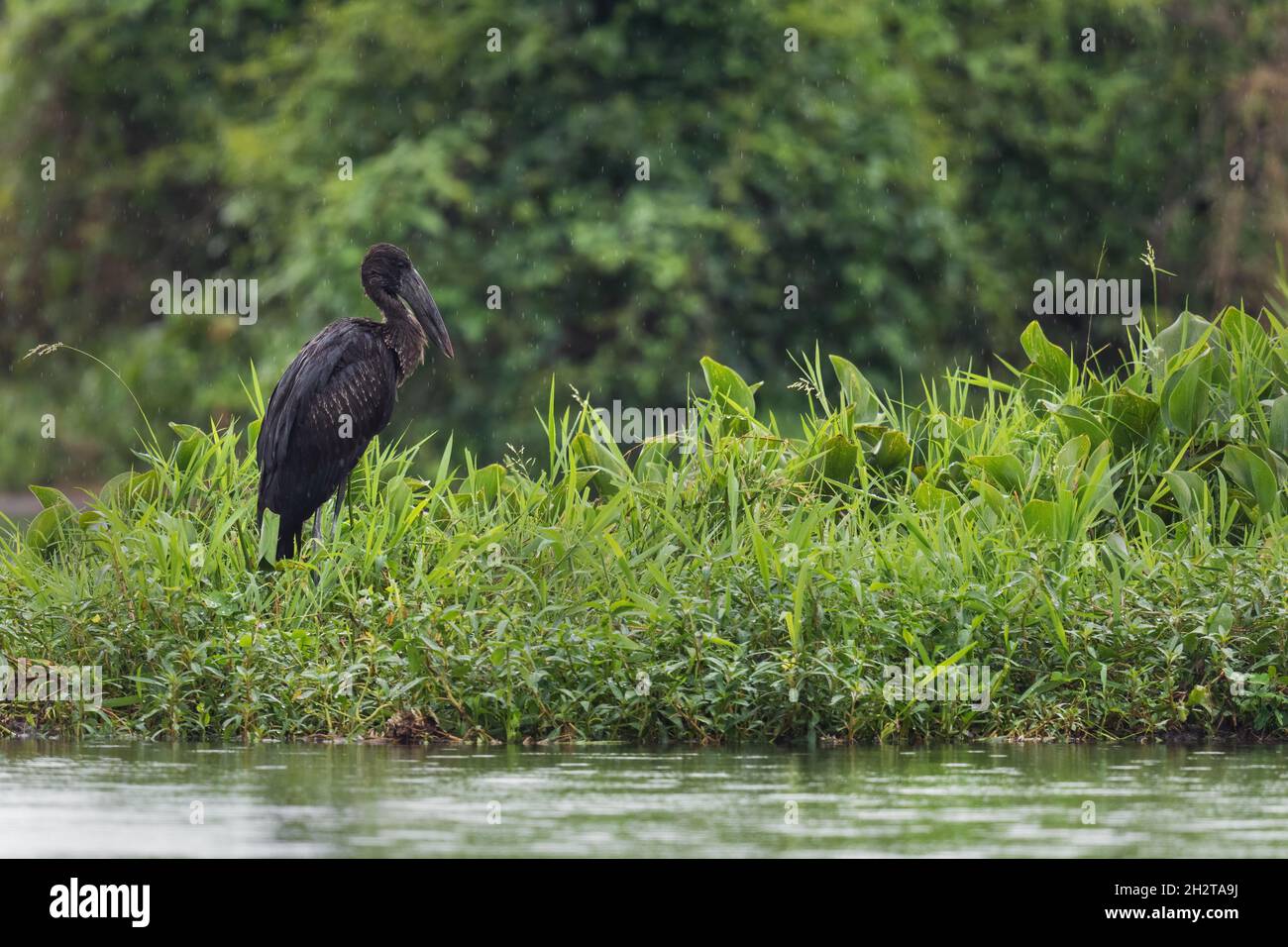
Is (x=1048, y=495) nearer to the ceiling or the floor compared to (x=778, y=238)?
nearer to the floor

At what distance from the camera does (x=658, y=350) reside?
65.9 ft

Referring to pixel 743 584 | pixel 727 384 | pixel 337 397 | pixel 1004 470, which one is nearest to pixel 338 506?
pixel 337 397

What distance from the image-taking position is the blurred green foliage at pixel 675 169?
20594mm

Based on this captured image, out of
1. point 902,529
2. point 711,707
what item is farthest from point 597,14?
point 711,707

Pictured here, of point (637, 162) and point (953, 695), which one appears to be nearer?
point (953, 695)

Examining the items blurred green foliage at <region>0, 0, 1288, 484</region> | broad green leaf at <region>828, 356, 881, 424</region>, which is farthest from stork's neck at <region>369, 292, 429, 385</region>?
blurred green foliage at <region>0, 0, 1288, 484</region>

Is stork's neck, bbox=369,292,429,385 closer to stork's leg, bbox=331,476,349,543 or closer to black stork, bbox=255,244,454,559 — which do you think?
black stork, bbox=255,244,454,559

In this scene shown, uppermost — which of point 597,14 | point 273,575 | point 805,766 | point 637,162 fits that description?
point 597,14

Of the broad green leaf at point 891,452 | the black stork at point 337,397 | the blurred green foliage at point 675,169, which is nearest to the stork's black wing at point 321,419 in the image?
the black stork at point 337,397

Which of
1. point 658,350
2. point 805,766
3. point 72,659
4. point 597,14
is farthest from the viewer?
point 597,14

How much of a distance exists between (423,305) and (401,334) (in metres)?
0.25

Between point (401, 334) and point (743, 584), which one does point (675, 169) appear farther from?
point (743, 584)

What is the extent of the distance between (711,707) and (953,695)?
990 millimetres

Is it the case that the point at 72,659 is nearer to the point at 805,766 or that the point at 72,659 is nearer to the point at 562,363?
the point at 805,766
